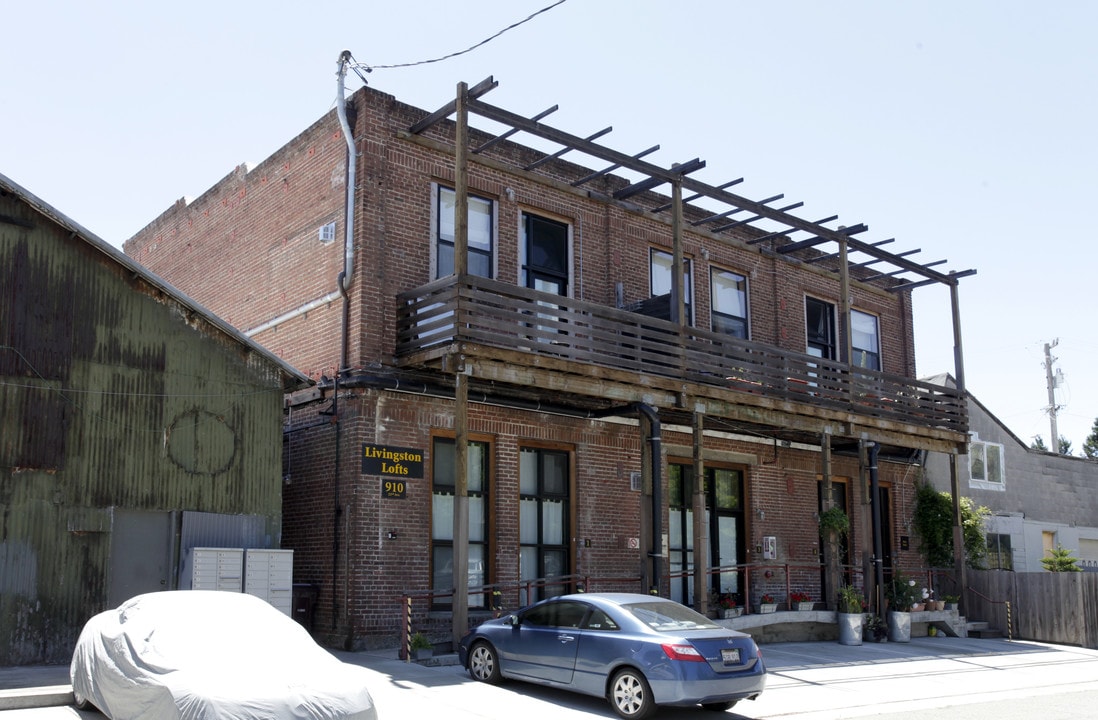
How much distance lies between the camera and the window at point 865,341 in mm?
25547

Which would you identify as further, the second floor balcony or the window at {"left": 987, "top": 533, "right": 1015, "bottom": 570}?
the window at {"left": 987, "top": 533, "right": 1015, "bottom": 570}

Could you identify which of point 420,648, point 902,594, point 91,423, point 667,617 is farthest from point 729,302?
point 91,423

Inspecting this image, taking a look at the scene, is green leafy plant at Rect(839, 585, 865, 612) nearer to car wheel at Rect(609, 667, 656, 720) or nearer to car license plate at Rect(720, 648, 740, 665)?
car license plate at Rect(720, 648, 740, 665)

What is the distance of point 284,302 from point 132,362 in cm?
459

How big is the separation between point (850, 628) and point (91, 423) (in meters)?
13.7

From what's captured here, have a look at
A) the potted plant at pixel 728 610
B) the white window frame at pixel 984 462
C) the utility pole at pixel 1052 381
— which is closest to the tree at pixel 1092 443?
the utility pole at pixel 1052 381

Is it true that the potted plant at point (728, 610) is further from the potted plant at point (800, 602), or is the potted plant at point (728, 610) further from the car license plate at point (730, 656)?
the car license plate at point (730, 656)

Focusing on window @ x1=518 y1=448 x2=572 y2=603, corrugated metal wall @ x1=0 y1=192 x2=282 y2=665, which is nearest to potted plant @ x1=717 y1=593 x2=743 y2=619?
window @ x1=518 y1=448 x2=572 y2=603

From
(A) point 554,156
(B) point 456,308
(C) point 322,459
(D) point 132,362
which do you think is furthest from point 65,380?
(A) point 554,156

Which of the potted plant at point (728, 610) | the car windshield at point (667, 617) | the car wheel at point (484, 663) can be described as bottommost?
the car wheel at point (484, 663)

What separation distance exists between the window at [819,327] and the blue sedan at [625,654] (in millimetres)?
13173

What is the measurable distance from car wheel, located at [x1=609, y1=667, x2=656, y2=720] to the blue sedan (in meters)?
0.01

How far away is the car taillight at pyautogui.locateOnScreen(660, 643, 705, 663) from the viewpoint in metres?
11.0

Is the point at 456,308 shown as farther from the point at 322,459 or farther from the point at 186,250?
the point at 186,250
